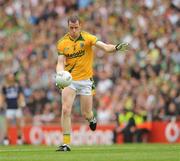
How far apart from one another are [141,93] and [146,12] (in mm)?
5324

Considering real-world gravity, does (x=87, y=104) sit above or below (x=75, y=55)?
below

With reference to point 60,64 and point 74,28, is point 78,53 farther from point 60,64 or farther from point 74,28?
point 74,28

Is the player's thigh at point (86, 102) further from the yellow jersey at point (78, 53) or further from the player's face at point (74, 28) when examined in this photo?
the player's face at point (74, 28)

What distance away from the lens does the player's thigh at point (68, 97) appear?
1761 cm

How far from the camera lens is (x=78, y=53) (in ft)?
59.2

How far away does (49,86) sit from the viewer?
104 feet

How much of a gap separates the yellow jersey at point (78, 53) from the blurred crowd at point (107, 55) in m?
9.73

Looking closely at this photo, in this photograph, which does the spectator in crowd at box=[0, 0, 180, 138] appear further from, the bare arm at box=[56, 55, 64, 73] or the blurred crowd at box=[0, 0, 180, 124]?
the bare arm at box=[56, 55, 64, 73]

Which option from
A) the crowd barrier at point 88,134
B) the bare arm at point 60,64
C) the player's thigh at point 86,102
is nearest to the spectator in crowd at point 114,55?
the crowd barrier at point 88,134

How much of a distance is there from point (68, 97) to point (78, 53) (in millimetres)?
974

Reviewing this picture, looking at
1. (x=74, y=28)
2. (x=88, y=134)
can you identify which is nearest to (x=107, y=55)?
(x=88, y=134)

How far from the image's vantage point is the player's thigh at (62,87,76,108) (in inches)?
693

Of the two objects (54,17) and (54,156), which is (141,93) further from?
(54,156)

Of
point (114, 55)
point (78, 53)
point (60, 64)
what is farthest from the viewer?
point (114, 55)
